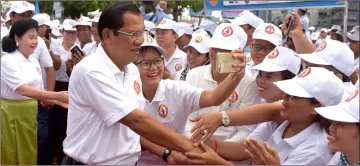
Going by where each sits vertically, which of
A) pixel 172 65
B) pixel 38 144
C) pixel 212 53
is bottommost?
pixel 38 144

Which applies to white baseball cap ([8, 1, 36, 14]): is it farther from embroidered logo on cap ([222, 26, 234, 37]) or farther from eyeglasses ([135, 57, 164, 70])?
eyeglasses ([135, 57, 164, 70])

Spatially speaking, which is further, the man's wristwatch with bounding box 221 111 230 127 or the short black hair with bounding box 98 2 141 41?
the man's wristwatch with bounding box 221 111 230 127

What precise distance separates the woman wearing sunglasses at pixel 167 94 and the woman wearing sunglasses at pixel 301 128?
0.35m

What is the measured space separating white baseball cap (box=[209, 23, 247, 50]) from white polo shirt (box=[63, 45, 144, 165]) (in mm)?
1235

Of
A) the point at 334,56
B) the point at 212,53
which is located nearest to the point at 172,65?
the point at 212,53

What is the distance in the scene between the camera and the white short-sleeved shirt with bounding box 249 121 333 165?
2475 millimetres

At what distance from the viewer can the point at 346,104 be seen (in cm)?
219

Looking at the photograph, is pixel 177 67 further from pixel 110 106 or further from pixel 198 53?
pixel 110 106

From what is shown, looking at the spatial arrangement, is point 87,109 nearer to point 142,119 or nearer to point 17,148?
point 142,119

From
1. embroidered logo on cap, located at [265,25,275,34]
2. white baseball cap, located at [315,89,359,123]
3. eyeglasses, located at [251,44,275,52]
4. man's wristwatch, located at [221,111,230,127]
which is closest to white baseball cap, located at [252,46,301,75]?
man's wristwatch, located at [221,111,230,127]

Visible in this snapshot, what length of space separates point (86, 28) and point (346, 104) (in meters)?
4.86

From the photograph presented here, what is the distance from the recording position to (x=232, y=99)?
135 inches

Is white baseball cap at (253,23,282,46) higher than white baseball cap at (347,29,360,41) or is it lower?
higher

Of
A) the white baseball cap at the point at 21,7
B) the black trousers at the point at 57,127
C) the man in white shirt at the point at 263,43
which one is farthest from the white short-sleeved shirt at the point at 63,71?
the man in white shirt at the point at 263,43
